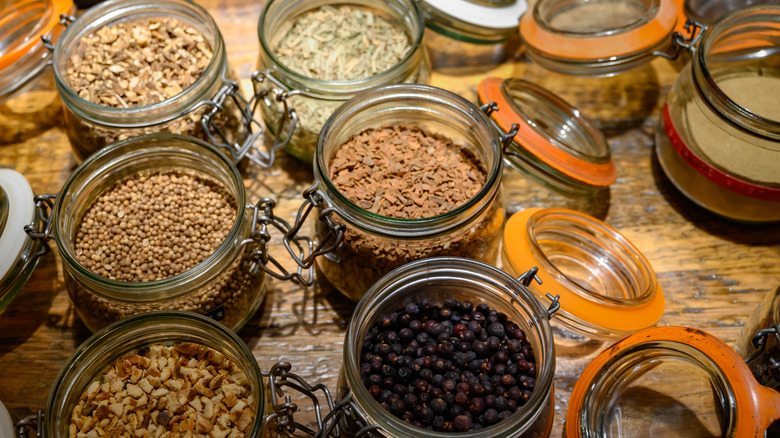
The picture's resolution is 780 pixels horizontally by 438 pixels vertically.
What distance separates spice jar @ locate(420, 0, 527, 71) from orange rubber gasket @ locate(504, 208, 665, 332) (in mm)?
529

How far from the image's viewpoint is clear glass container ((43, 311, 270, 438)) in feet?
3.05

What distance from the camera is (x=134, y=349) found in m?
1.04

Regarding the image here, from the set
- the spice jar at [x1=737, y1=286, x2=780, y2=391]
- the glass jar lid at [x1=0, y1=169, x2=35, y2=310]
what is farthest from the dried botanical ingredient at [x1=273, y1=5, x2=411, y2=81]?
the spice jar at [x1=737, y1=286, x2=780, y2=391]

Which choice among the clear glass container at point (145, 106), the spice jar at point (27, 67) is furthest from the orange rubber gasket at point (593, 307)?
the spice jar at point (27, 67)

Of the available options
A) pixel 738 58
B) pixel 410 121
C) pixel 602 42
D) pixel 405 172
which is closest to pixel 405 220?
pixel 405 172

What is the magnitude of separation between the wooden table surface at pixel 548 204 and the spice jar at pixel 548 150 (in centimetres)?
2

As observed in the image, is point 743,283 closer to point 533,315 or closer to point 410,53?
point 533,315

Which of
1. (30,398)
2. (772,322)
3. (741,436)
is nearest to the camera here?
(741,436)

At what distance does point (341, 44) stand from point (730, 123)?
0.74m

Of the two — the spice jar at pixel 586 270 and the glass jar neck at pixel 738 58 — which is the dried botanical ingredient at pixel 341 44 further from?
the glass jar neck at pixel 738 58

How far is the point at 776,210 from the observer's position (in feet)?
4.16

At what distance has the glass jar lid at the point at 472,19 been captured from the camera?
1.44 metres

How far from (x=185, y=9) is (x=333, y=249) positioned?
615 millimetres

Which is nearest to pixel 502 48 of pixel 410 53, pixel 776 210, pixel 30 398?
pixel 410 53
